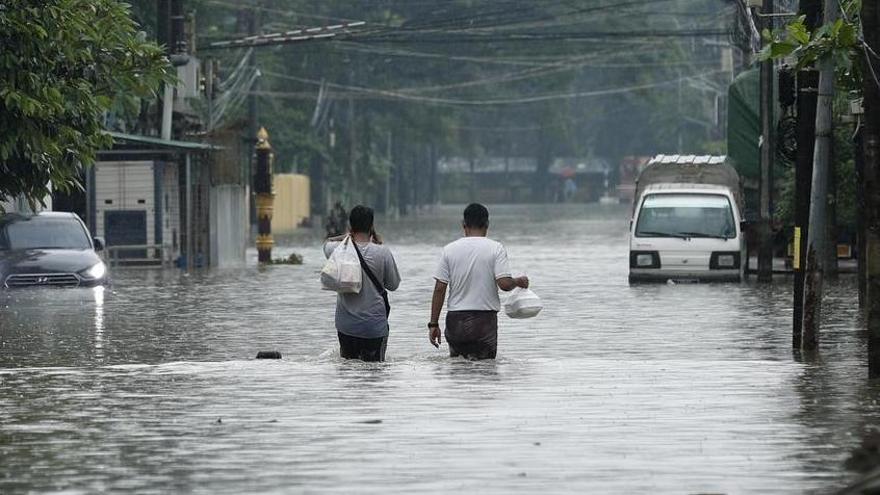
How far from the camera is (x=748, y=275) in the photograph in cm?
3906

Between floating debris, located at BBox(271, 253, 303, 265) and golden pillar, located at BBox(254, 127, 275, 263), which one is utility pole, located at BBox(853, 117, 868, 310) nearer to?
floating debris, located at BBox(271, 253, 303, 265)

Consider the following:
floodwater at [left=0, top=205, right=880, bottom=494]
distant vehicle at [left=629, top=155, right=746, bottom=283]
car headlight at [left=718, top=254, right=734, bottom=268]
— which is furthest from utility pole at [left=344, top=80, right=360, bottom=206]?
floodwater at [left=0, top=205, right=880, bottom=494]

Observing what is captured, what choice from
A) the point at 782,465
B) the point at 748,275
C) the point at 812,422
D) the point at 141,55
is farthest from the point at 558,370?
the point at 748,275

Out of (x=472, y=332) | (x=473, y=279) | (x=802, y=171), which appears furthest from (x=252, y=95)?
(x=473, y=279)

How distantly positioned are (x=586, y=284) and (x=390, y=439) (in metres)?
24.0

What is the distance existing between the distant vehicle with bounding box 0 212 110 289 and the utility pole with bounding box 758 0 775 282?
11.3 m

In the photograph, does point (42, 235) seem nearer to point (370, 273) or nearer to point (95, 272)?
point (95, 272)

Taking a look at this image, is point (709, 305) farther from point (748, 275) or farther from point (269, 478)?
point (269, 478)

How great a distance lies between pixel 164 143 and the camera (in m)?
42.4

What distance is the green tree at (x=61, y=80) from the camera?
25.3 meters

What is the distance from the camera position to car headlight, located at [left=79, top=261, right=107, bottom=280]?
32.7m

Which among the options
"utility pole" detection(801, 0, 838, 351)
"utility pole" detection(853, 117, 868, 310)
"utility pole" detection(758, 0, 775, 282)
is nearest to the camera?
"utility pole" detection(801, 0, 838, 351)

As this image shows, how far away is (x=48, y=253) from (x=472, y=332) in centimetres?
1748

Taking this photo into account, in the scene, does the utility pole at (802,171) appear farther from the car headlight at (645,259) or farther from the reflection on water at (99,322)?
the car headlight at (645,259)
